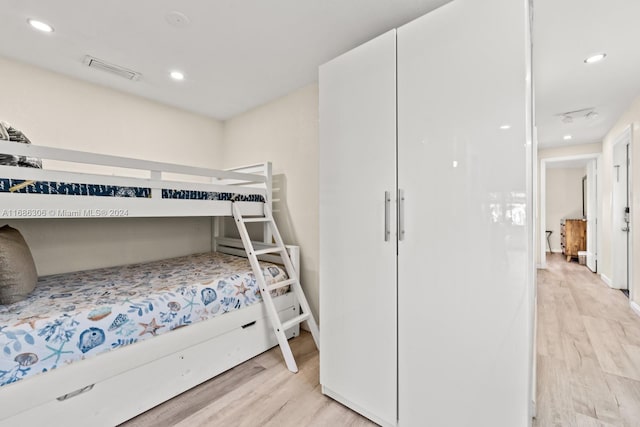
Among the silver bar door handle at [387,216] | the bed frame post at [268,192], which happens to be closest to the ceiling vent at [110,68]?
the bed frame post at [268,192]

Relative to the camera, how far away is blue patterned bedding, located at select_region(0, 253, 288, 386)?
126 centimetres

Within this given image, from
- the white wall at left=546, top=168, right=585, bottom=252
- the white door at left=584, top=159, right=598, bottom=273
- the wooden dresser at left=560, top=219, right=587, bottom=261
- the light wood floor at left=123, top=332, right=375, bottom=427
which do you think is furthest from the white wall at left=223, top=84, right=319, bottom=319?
the white wall at left=546, top=168, right=585, bottom=252

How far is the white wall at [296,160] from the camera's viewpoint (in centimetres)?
259

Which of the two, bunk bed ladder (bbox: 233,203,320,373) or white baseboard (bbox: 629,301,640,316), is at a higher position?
bunk bed ladder (bbox: 233,203,320,373)

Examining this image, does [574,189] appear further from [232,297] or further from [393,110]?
[232,297]

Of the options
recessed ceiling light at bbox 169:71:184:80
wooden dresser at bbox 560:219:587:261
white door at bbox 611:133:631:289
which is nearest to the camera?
recessed ceiling light at bbox 169:71:184:80

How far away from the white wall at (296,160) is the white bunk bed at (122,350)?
0.56m

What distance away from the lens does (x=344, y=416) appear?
1543 millimetres

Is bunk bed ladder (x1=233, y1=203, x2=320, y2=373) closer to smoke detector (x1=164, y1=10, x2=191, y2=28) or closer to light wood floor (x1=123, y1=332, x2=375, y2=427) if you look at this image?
light wood floor (x1=123, y1=332, x2=375, y2=427)

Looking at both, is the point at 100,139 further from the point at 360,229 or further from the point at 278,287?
the point at 360,229

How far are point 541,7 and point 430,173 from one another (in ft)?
4.33

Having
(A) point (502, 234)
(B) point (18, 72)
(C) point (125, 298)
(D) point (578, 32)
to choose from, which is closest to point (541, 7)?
(D) point (578, 32)

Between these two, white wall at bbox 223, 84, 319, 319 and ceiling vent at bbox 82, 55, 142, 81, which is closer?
ceiling vent at bbox 82, 55, 142, 81

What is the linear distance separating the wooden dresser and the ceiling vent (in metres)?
8.14
